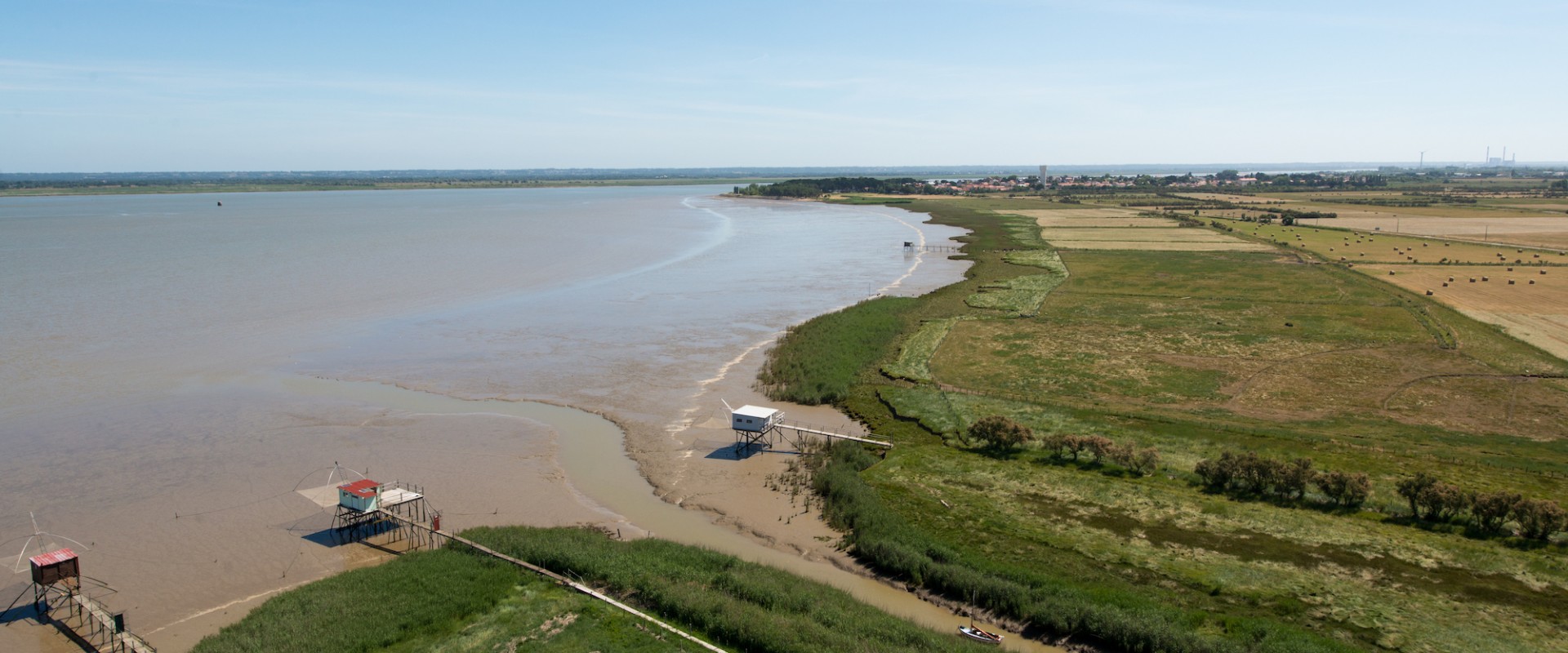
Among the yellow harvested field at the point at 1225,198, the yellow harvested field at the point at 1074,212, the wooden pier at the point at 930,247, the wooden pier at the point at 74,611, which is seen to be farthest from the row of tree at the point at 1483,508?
the yellow harvested field at the point at 1225,198

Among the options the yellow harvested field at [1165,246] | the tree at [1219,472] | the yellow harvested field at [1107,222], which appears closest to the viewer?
the tree at [1219,472]

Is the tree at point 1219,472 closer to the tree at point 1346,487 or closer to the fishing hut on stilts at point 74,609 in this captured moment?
the tree at point 1346,487

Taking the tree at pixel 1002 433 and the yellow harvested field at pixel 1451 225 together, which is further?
the yellow harvested field at pixel 1451 225

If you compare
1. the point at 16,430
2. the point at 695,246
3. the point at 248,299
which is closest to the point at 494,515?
the point at 16,430

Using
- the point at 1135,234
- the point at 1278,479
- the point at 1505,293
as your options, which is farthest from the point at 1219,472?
the point at 1135,234

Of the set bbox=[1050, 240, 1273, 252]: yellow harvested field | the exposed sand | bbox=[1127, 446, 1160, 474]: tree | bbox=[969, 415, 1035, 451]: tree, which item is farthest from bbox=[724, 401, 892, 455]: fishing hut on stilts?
bbox=[1050, 240, 1273, 252]: yellow harvested field

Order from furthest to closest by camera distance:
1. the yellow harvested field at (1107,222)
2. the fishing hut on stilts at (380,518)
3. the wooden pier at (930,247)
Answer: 1. the yellow harvested field at (1107,222)
2. the wooden pier at (930,247)
3. the fishing hut on stilts at (380,518)

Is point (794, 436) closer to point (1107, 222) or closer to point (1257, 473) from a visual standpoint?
point (1257, 473)
